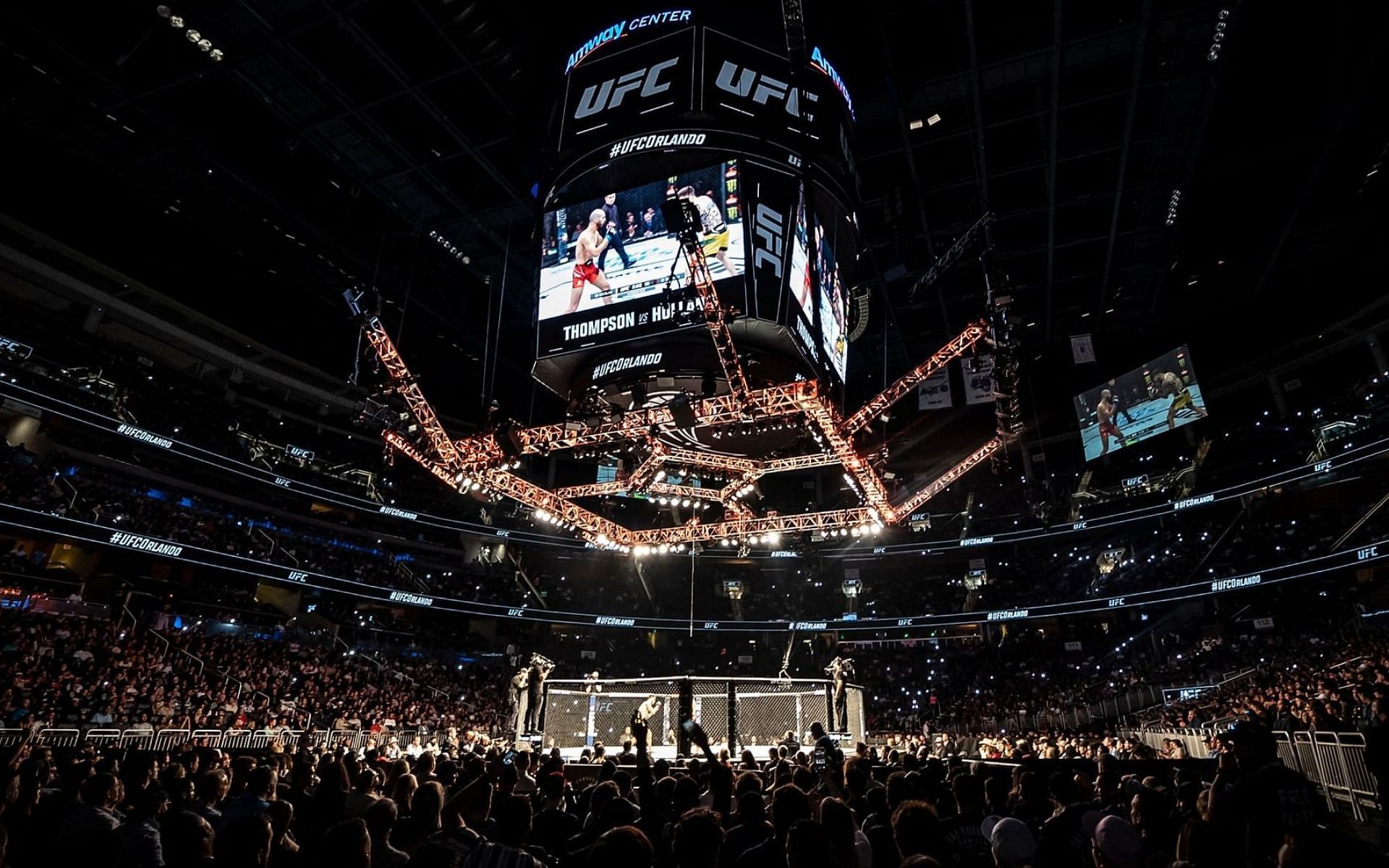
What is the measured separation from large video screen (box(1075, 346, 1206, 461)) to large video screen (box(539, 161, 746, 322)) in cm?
2240

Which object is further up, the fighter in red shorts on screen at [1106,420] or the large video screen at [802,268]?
the fighter in red shorts on screen at [1106,420]

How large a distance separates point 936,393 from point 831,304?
401 inches

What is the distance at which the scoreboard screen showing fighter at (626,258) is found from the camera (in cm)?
1490

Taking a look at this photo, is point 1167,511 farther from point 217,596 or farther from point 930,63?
point 217,596

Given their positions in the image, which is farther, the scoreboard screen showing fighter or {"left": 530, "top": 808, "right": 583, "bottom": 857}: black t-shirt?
the scoreboard screen showing fighter

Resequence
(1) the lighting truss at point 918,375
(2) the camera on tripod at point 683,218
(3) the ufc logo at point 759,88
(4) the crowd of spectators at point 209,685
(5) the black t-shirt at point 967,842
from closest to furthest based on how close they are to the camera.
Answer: (5) the black t-shirt at point 967,842
(2) the camera on tripod at point 683,218
(3) the ufc logo at point 759,88
(1) the lighting truss at point 918,375
(4) the crowd of spectators at point 209,685

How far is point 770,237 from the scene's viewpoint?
14969mm

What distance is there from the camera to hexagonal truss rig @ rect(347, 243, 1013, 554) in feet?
49.7

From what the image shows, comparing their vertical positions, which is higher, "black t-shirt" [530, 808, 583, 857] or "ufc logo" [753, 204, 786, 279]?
"ufc logo" [753, 204, 786, 279]

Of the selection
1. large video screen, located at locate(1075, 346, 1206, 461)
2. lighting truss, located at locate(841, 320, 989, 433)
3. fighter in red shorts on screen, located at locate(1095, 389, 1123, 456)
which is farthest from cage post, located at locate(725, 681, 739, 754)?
fighter in red shorts on screen, located at locate(1095, 389, 1123, 456)

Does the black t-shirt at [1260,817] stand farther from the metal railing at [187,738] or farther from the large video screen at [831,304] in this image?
the metal railing at [187,738]

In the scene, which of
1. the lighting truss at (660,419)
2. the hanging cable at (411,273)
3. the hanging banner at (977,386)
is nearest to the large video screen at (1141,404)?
the hanging banner at (977,386)

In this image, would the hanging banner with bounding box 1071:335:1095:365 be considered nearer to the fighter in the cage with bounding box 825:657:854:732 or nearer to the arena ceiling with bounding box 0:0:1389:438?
the arena ceiling with bounding box 0:0:1389:438

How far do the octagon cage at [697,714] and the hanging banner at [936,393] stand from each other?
37.0 feet
